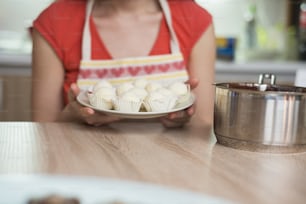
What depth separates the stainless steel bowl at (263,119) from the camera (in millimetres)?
613

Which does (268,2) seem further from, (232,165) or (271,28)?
(232,165)

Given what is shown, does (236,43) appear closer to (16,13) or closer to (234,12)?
(234,12)

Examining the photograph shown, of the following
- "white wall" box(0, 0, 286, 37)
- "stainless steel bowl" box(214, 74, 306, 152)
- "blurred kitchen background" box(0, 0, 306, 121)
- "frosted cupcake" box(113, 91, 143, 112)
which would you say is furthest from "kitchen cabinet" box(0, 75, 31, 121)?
"stainless steel bowl" box(214, 74, 306, 152)

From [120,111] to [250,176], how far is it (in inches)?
10.3

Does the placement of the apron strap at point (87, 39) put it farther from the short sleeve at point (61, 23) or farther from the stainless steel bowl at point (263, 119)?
the stainless steel bowl at point (263, 119)

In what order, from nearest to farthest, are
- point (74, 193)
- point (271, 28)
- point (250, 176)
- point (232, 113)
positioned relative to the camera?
point (74, 193) < point (250, 176) < point (232, 113) < point (271, 28)

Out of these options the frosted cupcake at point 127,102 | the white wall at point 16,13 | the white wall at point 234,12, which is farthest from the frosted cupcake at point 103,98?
the white wall at point 234,12

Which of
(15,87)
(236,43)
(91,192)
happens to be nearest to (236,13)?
(236,43)

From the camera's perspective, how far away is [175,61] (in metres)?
1.18

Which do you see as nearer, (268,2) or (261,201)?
(261,201)

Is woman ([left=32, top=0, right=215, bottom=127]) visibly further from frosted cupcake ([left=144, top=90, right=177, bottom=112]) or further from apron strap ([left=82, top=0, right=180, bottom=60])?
frosted cupcake ([left=144, top=90, right=177, bottom=112])

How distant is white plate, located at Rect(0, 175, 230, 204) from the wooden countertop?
0.10 metres

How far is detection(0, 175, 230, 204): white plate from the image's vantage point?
354 mm

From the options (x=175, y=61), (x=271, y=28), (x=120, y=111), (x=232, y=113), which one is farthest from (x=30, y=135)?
(x=271, y=28)
